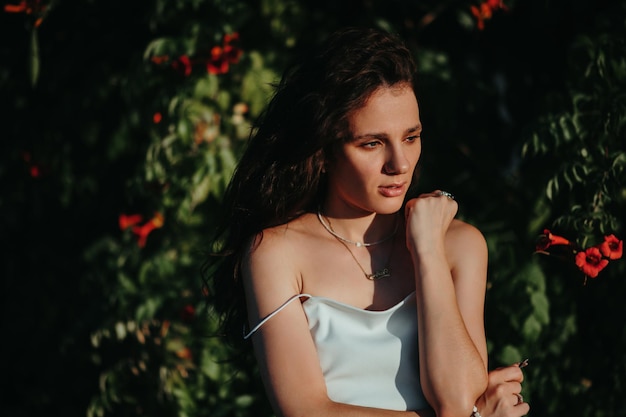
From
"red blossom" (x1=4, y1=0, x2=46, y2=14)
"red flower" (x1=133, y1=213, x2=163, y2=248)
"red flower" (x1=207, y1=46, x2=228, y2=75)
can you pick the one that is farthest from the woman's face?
"red blossom" (x1=4, y1=0, x2=46, y2=14)

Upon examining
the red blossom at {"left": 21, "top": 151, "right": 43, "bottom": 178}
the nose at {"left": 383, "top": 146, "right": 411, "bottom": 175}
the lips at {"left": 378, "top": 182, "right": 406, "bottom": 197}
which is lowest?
the red blossom at {"left": 21, "top": 151, "right": 43, "bottom": 178}

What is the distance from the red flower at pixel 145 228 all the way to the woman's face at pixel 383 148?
165 centimetres

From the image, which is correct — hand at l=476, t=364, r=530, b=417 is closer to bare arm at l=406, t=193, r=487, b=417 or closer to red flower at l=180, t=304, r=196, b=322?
bare arm at l=406, t=193, r=487, b=417

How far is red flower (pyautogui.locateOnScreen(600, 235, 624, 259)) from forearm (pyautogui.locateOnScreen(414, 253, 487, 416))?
20.6 inches

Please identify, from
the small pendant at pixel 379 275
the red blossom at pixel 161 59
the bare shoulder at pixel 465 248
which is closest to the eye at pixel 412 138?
the bare shoulder at pixel 465 248

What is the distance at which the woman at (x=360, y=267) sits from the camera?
2146mm

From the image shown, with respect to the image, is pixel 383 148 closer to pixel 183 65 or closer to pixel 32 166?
pixel 183 65

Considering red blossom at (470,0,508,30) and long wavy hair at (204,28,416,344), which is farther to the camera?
red blossom at (470,0,508,30)

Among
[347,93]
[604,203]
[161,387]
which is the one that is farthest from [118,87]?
[604,203]

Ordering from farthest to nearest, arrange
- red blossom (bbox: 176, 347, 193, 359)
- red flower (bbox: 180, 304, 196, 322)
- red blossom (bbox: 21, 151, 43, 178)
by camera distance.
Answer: red blossom (bbox: 21, 151, 43, 178) < red blossom (bbox: 176, 347, 193, 359) < red flower (bbox: 180, 304, 196, 322)

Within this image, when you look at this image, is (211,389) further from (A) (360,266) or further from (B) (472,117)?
(B) (472,117)

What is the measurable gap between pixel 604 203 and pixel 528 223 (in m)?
0.69

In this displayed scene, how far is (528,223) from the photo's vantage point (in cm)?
320

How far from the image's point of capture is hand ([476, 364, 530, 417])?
7.16ft
